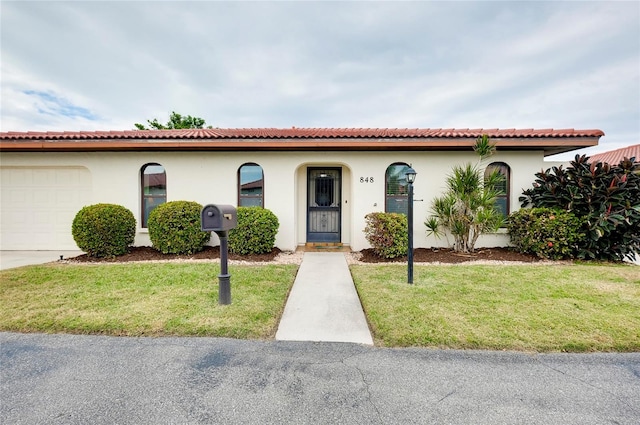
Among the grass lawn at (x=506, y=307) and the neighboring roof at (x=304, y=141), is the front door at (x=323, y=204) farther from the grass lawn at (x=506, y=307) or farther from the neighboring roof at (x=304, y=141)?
the grass lawn at (x=506, y=307)

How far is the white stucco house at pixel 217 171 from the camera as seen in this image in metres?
7.28

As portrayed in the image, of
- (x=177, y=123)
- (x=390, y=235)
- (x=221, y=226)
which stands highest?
(x=177, y=123)

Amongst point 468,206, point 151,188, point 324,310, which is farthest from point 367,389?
point 151,188

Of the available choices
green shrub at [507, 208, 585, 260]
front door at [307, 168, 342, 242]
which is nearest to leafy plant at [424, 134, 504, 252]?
green shrub at [507, 208, 585, 260]

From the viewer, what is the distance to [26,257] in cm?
724

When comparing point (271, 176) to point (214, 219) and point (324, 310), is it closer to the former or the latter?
point (214, 219)

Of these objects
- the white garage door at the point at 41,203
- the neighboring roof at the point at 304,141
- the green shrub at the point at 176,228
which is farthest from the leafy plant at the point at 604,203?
the white garage door at the point at 41,203

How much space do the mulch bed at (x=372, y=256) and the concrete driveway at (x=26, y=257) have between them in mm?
904

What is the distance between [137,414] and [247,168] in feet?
21.7

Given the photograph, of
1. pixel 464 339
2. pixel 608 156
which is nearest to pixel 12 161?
pixel 464 339

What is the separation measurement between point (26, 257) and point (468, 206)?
11.8 m

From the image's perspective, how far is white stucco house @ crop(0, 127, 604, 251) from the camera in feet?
23.9

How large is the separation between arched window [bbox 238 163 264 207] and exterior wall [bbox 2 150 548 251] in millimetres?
152

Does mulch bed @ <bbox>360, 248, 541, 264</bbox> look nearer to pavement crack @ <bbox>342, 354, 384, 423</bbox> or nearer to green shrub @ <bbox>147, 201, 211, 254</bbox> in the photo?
pavement crack @ <bbox>342, 354, 384, 423</bbox>
